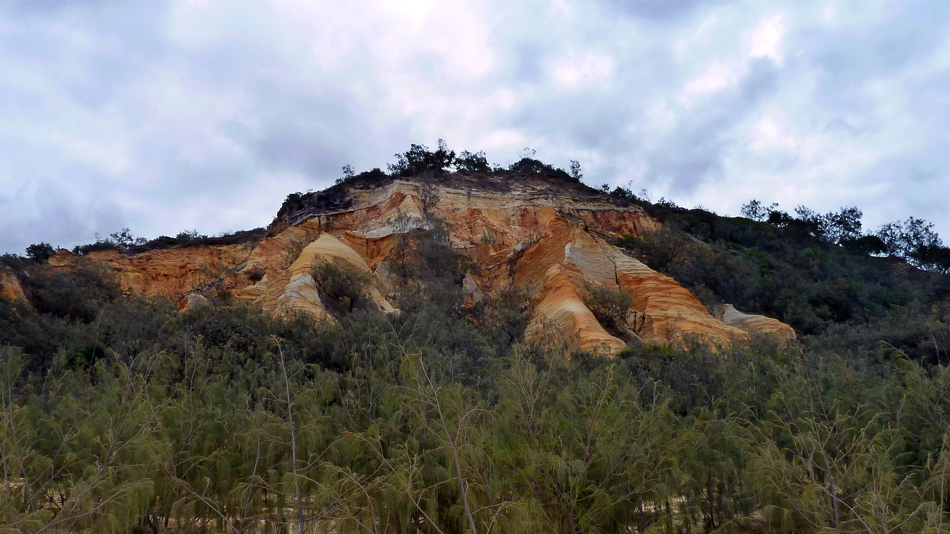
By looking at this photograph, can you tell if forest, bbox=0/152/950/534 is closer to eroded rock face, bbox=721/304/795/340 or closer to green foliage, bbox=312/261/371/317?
green foliage, bbox=312/261/371/317

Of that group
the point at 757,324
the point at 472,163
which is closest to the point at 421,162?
the point at 472,163

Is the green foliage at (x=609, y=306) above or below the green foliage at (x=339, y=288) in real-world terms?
below

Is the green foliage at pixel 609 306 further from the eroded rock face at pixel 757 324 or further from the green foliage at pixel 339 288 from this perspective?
the green foliage at pixel 339 288

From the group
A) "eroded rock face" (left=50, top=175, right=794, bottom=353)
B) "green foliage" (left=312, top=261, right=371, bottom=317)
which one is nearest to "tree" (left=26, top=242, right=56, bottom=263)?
"eroded rock face" (left=50, top=175, right=794, bottom=353)

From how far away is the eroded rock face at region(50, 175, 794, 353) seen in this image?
18047mm

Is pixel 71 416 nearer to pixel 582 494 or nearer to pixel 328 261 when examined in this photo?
pixel 582 494

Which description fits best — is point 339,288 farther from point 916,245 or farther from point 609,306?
point 916,245

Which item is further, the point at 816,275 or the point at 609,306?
the point at 816,275

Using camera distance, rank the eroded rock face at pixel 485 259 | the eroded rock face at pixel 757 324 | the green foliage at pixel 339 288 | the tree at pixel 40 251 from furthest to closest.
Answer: the tree at pixel 40 251 < the green foliage at pixel 339 288 < the eroded rock face at pixel 485 259 < the eroded rock face at pixel 757 324

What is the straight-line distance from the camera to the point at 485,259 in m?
26.2

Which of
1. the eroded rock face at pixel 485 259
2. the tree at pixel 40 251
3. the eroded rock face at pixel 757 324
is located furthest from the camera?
the tree at pixel 40 251

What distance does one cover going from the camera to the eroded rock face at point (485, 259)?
18.0 m

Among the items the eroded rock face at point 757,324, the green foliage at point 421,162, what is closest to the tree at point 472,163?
the green foliage at point 421,162

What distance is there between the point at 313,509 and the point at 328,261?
15.2 meters
